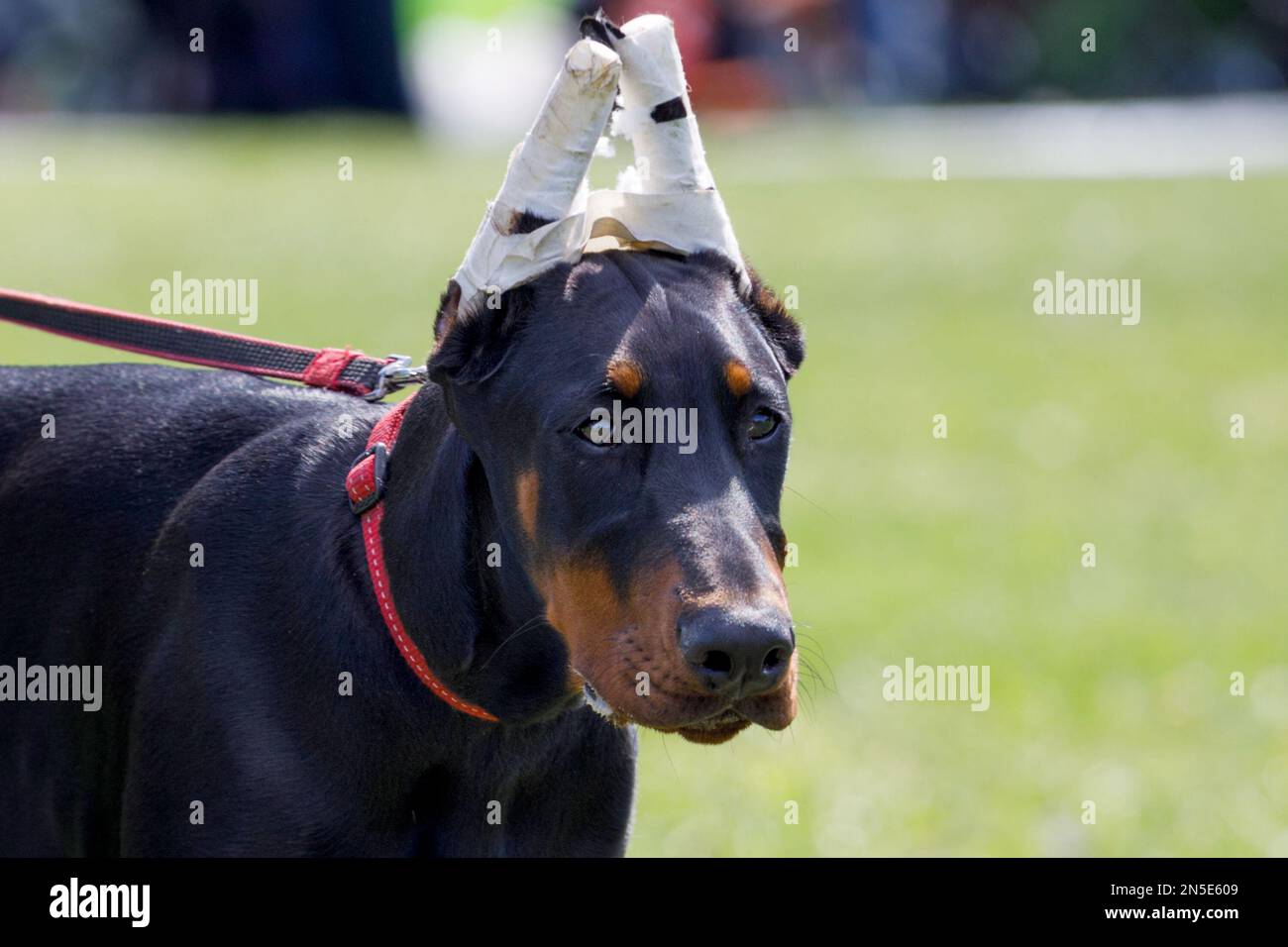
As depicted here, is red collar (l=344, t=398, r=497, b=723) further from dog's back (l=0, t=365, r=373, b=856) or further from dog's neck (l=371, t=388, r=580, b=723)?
dog's back (l=0, t=365, r=373, b=856)

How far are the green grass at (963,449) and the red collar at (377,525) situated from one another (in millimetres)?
691

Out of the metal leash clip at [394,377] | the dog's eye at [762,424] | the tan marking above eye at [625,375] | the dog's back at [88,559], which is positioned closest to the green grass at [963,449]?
the dog's eye at [762,424]

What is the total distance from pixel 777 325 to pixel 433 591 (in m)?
0.82

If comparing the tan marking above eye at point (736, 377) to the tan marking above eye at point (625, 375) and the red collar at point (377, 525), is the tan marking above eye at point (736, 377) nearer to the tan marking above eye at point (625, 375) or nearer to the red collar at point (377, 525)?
the tan marking above eye at point (625, 375)

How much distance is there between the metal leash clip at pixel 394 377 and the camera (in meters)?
4.04

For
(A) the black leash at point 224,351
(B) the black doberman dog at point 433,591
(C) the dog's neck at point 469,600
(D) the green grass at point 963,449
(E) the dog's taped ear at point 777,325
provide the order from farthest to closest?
(D) the green grass at point 963,449 → (A) the black leash at point 224,351 → (E) the dog's taped ear at point 777,325 → (C) the dog's neck at point 469,600 → (B) the black doberman dog at point 433,591

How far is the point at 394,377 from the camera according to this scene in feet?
13.4

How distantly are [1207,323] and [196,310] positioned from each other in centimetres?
811

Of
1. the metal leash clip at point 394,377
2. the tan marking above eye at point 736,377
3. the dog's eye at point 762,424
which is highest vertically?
the tan marking above eye at point 736,377

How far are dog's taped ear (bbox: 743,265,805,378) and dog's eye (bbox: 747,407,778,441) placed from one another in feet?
0.68

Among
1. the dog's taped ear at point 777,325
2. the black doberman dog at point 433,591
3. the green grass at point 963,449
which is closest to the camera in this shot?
the black doberman dog at point 433,591

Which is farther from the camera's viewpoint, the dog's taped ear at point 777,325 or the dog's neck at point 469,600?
the dog's taped ear at point 777,325

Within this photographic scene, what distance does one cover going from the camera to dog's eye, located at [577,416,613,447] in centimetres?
325
